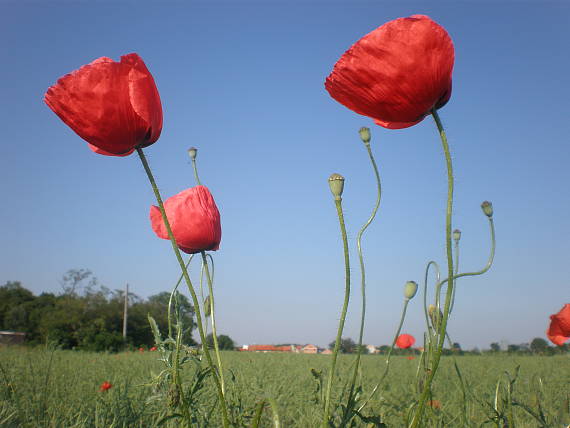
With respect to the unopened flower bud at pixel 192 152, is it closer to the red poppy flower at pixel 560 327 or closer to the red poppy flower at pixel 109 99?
the red poppy flower at pixel 109 99

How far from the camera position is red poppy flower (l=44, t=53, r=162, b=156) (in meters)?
0.75

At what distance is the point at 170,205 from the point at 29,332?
1020 inches

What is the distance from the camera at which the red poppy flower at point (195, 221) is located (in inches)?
42.7

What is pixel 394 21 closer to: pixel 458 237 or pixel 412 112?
pixel 412 112

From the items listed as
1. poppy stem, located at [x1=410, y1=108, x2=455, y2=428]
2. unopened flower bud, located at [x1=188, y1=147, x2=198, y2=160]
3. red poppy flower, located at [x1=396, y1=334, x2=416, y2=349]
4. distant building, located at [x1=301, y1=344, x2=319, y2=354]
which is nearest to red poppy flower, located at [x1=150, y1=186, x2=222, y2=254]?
unopened flower bud, located at [x1=188, y1=147, x2=198, y2=160]

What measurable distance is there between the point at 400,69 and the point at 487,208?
0.77 meters

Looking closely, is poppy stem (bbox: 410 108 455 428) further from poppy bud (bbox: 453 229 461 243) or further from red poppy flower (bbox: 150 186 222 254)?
poppy bud (bbox: 453 229 461 243)

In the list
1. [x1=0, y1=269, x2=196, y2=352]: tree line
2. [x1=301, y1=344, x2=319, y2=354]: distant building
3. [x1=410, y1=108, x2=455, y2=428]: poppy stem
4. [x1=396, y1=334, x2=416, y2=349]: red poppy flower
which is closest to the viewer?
[x1=410, y1=108, x2=455, y2=428]: poppy stem

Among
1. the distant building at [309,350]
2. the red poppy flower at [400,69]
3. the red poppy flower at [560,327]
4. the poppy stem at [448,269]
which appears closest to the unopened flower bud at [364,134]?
the red poppy flower at [400,69]

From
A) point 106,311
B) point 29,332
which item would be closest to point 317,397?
point 106,311

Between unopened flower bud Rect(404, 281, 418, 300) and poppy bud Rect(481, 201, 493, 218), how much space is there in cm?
31

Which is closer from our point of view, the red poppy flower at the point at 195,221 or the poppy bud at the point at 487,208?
the red poppy flower at the point at 195,221

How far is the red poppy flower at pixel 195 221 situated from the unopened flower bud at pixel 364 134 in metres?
0.40

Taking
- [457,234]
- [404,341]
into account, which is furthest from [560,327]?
[404,341]
